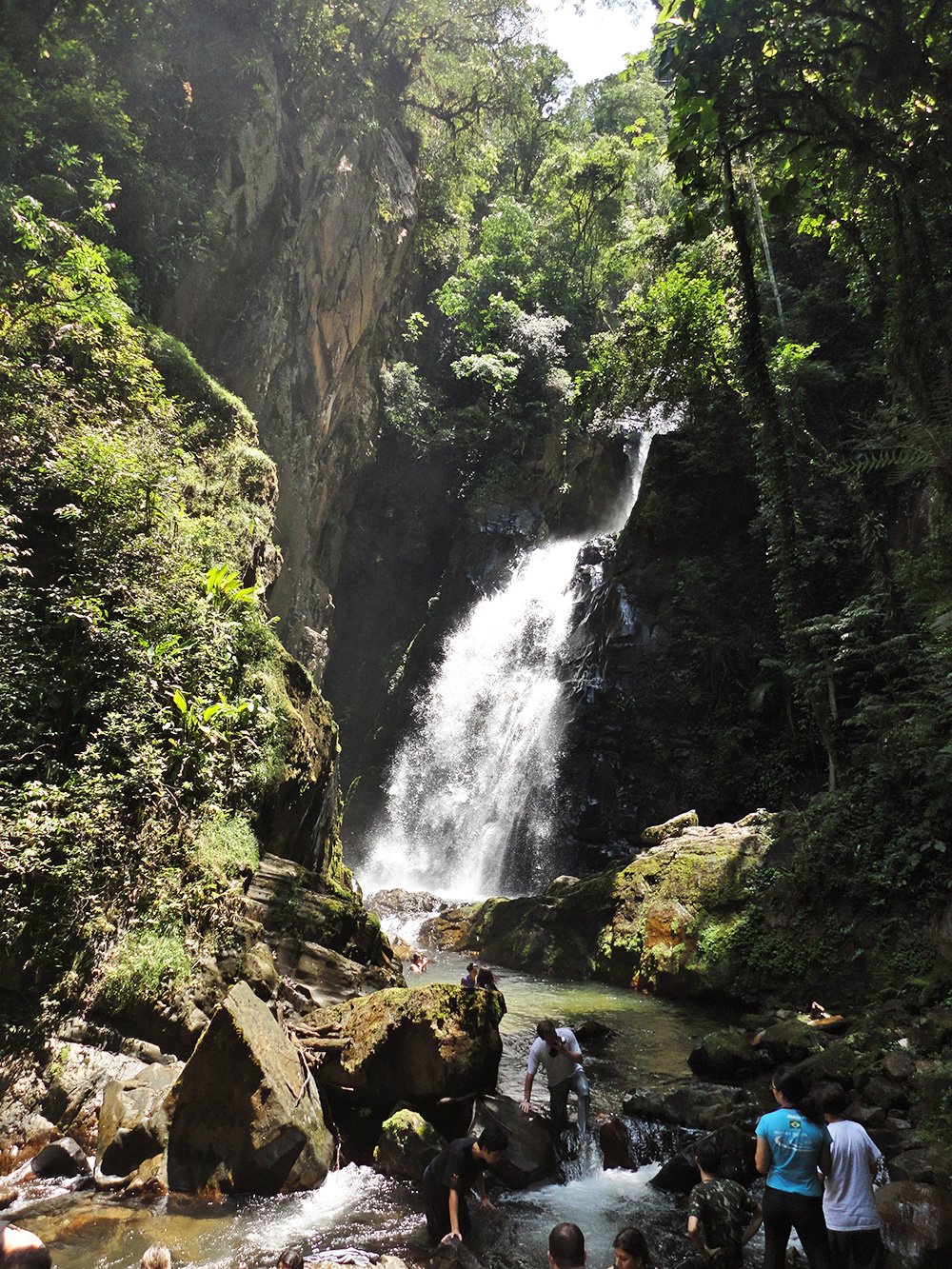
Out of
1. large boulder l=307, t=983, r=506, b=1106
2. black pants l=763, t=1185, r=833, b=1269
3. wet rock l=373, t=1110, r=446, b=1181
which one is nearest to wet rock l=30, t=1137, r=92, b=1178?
large boulder l=307, t=983, r=506, b=1106

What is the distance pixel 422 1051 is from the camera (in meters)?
6.20

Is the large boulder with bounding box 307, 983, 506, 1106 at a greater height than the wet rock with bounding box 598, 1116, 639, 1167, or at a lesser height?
greater

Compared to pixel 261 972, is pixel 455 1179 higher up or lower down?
lower down

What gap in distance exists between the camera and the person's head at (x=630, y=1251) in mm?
3646

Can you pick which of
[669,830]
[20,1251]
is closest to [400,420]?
[669,830]

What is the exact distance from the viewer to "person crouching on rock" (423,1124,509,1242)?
16.0 ft

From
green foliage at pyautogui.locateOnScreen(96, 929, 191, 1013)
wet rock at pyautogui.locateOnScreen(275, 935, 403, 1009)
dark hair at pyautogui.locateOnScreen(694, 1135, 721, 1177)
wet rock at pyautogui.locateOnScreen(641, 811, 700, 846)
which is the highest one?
wet rock at pyautogui.locateOnScreen(641, 811, 700, 846)

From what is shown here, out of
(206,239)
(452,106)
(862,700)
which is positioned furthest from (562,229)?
(862,700)

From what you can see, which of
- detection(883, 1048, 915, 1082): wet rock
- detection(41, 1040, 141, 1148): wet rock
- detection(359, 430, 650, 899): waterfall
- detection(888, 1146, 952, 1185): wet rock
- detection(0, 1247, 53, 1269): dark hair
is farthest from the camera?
detection(359, 430, 650, 899): waterfall

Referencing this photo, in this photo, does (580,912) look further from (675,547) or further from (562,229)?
(562,229)

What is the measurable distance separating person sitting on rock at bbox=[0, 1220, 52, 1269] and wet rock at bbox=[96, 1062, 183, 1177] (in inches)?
129

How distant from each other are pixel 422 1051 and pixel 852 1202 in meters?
3.36

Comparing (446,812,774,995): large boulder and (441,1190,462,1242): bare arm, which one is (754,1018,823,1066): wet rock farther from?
(441,1190,462,1242): bare arm

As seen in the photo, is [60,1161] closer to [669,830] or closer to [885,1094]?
[885,1094]
